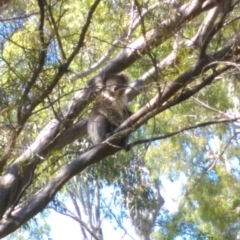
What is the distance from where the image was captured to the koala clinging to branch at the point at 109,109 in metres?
4.08

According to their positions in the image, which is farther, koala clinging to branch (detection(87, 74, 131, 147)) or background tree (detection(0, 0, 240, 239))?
koala clinging to branch (detection(87, 74, 131, 147))

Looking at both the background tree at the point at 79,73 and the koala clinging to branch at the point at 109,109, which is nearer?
the background tree at the point at 79,73

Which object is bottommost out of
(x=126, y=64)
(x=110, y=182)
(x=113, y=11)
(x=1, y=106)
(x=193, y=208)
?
(x=1, y=106)

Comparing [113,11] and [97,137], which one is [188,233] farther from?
[113,11]

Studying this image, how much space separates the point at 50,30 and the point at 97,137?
2315mm

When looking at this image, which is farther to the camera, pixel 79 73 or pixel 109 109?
pixel 79 73

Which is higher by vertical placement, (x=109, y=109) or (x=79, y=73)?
(x=79, y=73)

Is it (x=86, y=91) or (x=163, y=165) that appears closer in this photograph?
(x=86, y=91)

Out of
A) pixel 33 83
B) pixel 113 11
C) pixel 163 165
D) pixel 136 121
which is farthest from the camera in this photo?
pixel 163 165

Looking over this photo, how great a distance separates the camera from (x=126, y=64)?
4496mm

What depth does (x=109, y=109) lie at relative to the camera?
420cm

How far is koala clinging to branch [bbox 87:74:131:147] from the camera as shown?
4078 mm

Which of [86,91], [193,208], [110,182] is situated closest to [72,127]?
[86,91]

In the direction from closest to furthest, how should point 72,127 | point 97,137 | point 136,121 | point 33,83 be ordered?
1. point 33,83
2. point 136,121
3. point 72,127
4. point 97,137
